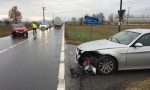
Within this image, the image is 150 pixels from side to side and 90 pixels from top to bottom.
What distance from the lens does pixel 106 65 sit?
30.8 feet

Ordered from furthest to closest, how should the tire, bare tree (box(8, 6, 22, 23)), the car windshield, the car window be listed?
bare tree (box(8, 6, 22, 23))
the car windshield
the car window
the tire

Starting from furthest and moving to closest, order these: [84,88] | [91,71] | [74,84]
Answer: [91,71] → [74,84] → [84,88]

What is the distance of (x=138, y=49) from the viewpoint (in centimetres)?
948

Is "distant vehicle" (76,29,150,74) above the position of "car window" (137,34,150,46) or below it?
below

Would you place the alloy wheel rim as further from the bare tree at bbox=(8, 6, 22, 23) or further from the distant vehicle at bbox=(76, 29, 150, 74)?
the bare tree at bbox=(8, 6, 22, 23)

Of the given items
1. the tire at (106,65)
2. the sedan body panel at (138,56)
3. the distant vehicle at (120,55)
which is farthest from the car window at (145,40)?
the tire at (106,65)

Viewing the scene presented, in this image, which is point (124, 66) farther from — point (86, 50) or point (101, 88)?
point (101, 88)

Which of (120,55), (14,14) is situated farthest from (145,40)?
(14,14)

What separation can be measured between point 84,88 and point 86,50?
2248mm

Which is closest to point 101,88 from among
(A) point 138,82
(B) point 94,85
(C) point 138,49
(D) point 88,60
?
(B) point 94,85

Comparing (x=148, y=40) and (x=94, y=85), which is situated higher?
(x=148, y=40)

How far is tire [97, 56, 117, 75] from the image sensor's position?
30.7 ft

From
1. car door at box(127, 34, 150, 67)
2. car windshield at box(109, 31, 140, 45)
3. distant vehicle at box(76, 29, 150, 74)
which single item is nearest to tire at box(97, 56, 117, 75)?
distant vehicle at box(76, 29, 150, 74)

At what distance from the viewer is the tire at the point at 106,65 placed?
9.35m
